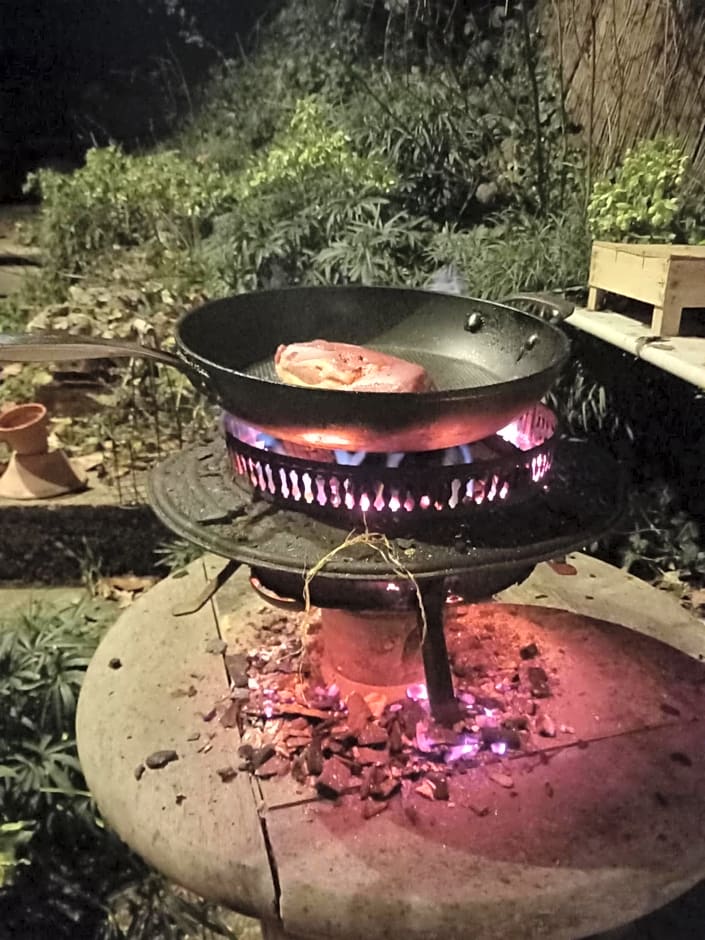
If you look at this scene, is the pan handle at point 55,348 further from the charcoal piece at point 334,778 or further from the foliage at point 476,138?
the foliage at point 476,138

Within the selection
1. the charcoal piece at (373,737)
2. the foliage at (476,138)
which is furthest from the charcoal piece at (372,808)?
the foliage at (476,138)

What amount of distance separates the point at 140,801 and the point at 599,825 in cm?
76

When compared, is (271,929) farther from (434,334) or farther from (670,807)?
(434,334)

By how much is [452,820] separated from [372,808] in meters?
0.13

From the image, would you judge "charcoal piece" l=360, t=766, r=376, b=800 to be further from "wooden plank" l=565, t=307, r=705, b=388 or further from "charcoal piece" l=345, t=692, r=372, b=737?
"wooden plank" l=565, t=307, r=705, b=388

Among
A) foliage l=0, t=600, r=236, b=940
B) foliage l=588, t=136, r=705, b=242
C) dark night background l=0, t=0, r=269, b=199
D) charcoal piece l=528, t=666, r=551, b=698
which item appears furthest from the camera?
dark night background l=0, t=0, r=269, b=199

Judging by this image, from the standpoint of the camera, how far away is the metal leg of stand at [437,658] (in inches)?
55.2

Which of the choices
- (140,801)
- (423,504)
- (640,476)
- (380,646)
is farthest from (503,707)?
(640,476)

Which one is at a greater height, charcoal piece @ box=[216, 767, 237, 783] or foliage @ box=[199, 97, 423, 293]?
foliage @ box=[199, 97, 423, 293]

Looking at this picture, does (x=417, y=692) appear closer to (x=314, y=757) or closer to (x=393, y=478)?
(x=314, y=757)

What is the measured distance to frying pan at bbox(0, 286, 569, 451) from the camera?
1.21 metres

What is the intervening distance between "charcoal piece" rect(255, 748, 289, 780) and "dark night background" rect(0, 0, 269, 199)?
3.37 metres

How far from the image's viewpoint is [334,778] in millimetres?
1461

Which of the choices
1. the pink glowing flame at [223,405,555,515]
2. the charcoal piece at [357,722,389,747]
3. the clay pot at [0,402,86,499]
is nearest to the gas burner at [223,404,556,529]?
the pink glowing flame at [223,405,555,515]
